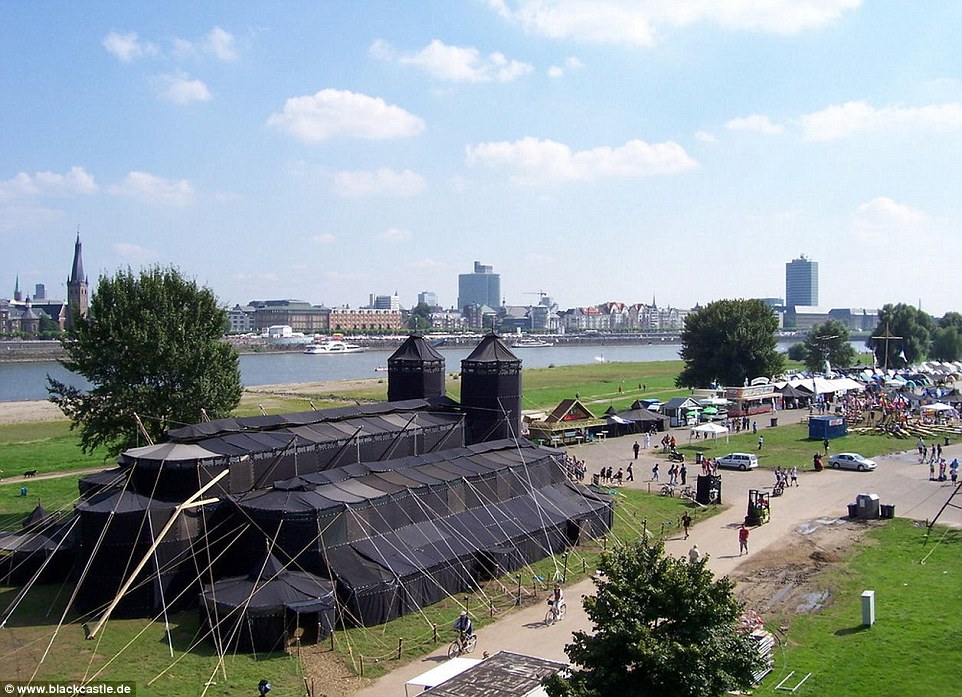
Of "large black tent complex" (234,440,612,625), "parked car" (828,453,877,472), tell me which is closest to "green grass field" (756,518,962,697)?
"large black tent complex" (234,440,612,625)

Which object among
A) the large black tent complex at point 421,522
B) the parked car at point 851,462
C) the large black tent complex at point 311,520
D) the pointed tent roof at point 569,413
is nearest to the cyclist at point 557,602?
the large black tent complex at point 421,522

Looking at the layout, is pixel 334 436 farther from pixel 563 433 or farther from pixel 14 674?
pixel 563 433

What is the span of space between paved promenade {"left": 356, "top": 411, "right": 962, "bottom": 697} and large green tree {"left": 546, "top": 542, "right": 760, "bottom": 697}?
612cm

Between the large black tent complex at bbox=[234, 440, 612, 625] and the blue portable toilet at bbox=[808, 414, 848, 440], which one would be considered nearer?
the large black tent complex at bbox=[234, 440, 612, 625]

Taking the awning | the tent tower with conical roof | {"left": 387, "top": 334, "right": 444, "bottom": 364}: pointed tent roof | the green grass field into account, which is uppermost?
{"left": 387, "top": 334, "right": 444, "bottom": 364}: pointed tent roof

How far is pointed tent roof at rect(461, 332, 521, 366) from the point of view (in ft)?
120

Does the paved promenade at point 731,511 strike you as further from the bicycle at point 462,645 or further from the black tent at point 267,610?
the black tent at point 267,610

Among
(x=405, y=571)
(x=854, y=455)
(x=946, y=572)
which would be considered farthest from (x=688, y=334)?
Answer: (x=405, y=571)

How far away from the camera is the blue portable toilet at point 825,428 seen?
53.1 m

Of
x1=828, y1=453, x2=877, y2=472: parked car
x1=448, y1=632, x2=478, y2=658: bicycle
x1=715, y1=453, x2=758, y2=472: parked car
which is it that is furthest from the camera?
x1=715, y1=453, x2=758, y2=472: parked car

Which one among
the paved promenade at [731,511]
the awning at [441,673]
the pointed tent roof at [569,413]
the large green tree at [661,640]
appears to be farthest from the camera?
the pointed tent roof at [569,413]

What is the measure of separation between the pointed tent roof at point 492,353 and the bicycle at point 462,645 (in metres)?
17.4

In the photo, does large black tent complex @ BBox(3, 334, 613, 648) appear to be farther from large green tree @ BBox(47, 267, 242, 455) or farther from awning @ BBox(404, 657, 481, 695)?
large green tree @ BBox(47, 267, 242, 455)

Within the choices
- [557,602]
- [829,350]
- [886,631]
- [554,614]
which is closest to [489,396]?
[557,602]
